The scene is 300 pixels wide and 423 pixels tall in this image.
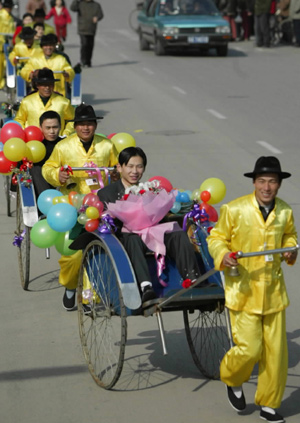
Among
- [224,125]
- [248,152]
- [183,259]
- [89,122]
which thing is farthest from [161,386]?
[224,125]

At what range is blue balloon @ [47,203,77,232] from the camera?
796cm

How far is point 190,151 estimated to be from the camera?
57.1 ft

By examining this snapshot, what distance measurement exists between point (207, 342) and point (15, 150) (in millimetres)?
3043

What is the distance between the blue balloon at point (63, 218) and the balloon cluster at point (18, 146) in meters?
2.13

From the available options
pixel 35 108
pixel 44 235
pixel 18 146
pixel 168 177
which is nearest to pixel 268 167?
pixel 44 235

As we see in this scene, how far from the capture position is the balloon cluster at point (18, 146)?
1003 centimetres

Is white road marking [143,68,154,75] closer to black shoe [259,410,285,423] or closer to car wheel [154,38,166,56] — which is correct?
car wheel [154,38,166,56]

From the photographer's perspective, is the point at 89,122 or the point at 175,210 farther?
the point at 89,122

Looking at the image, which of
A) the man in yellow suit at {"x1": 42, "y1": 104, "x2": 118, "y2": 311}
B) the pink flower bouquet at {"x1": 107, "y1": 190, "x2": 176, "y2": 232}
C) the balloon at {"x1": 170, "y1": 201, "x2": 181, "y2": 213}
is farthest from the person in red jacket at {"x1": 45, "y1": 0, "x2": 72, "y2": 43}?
the pink flower bouquet at {"x1": 107, "y1": 190, "x2": 176, "y2": 232}

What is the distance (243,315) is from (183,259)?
0.83 meters

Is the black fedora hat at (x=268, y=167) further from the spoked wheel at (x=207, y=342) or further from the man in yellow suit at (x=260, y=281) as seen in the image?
the spoked wheel at (x=207, y=342)

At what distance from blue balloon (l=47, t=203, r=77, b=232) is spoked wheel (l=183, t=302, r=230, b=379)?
1.10 m

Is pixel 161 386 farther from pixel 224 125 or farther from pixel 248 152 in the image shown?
pixel 224 125

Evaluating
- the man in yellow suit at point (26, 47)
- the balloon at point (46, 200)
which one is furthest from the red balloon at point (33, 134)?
the man in yellow suit at point (26, 47)
